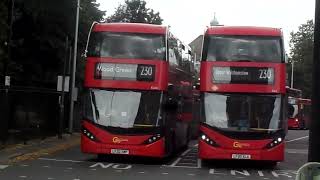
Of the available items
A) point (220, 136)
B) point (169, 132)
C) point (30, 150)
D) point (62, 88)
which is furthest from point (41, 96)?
point (220, 136)

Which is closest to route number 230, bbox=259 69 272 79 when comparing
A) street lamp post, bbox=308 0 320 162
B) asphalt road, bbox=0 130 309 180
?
asphalt road, bbox=0 130 309 180

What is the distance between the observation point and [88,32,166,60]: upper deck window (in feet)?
63.5

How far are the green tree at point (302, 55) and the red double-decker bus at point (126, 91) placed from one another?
84329 millimetres

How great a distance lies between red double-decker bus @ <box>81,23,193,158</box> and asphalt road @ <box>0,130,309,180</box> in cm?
69

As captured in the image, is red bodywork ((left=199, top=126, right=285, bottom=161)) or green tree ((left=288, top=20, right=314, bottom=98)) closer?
red bodywork ((left=199, top=126, right=285, bottom=161))

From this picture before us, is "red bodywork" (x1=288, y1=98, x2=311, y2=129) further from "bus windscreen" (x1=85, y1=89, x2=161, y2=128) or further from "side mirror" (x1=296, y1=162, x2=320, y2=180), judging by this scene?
"side mirror" (x1=296, y1=162, x2=320, y2=180)

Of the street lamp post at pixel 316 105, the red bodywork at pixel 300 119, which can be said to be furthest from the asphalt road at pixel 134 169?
the red bodywork at pixel 300 119

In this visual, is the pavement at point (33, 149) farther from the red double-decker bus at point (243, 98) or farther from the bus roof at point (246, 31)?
the bus roof at point (246, 31)

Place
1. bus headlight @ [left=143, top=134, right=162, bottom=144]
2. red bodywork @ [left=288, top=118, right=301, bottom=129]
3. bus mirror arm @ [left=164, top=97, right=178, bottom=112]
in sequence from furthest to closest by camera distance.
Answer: red bodywork @ [left=288, top=118, right=301, bottom=129] → bus mirror arm @ [left=164, top=97, right=178, bottom=112] → bus headlight @ [left=143, top=134, right=162, bottom=144]

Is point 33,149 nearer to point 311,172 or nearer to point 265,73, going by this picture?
point 265,73

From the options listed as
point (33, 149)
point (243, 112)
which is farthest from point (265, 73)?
point (33, 149)

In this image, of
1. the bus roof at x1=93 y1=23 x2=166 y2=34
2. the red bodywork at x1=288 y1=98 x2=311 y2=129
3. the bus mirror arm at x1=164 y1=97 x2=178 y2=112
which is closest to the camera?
the bus roof at x1=93 y1=23 x2=166 y2=34

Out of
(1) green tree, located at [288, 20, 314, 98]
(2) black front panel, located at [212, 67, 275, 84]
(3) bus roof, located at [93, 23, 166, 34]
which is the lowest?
(2) black front panel, located at [212, 67, 275, 84]

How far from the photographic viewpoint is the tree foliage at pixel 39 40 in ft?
104
